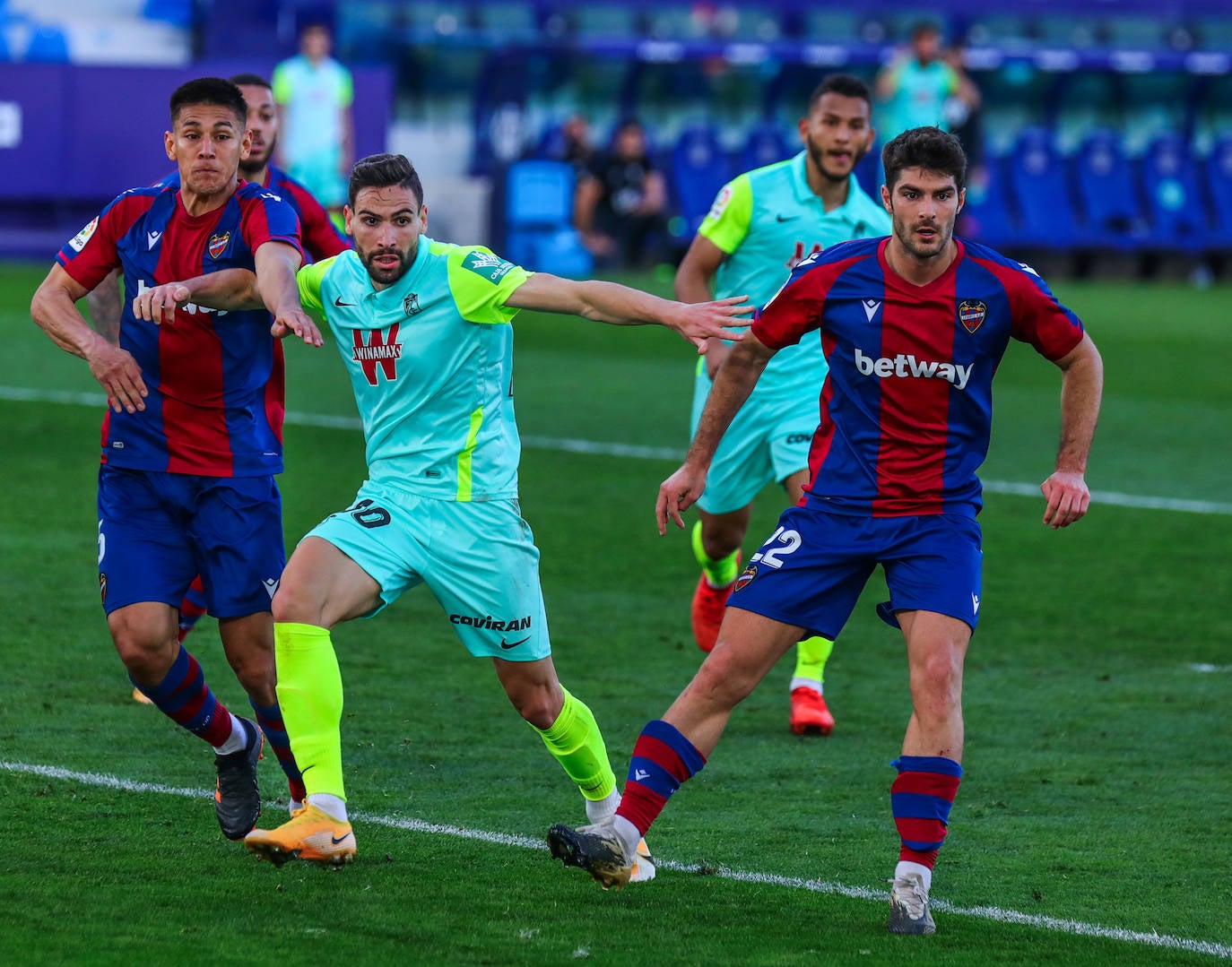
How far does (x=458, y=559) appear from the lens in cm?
546

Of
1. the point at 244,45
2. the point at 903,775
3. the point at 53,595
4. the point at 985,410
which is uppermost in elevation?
the point at 244,45

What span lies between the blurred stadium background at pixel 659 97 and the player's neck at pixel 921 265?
18670 millimetres

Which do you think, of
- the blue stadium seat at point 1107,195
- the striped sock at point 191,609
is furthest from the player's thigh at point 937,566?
the blue stadium seat at point 1107,195

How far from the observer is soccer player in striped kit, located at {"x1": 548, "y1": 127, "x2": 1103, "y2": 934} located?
5.27 meters

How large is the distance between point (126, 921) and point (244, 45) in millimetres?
22773

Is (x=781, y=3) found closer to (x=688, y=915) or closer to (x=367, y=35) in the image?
(x=367, y=35)

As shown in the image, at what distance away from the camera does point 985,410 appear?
546 cm

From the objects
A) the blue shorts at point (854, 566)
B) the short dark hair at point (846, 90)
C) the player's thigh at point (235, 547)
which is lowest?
the player's thigh at point (235, 547)

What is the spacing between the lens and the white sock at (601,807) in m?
5.80

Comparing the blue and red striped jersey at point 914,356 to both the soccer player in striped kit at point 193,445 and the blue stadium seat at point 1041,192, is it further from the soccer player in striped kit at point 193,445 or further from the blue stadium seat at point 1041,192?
the blue stadium seat at point 1041,192

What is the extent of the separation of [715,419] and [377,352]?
93 cm

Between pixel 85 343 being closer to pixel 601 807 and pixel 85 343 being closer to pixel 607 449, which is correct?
pixel 601 807

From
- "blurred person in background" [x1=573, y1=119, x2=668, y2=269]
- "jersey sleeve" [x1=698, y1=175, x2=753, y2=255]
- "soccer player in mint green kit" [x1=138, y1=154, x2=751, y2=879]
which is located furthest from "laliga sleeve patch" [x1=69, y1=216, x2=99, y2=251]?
"blurred person in background" [x1=573, y1=119, x2=668, y2=269]

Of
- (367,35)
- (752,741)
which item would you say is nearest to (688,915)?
(752,741)
